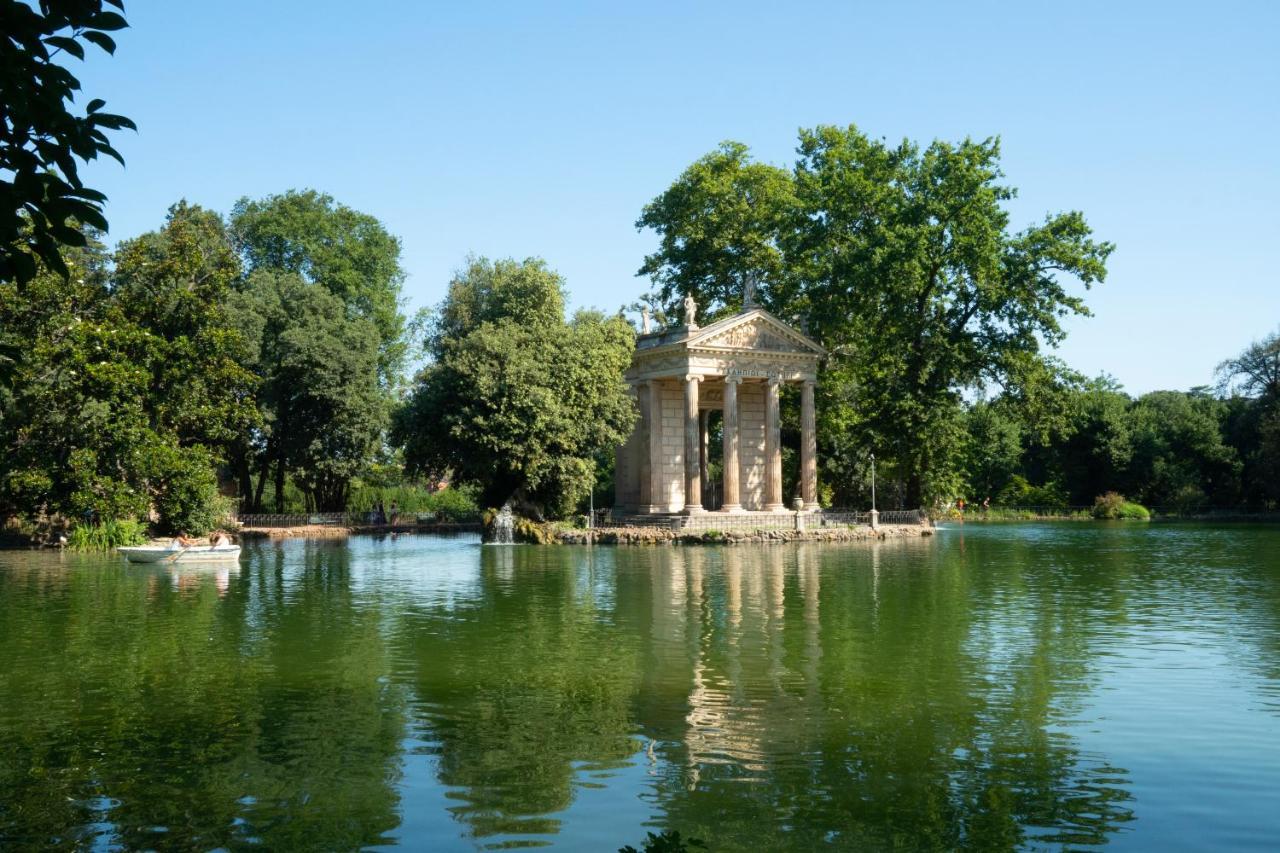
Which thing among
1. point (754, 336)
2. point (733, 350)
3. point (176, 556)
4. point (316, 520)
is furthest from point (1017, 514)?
point (176, 556)

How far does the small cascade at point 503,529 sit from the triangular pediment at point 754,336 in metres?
11.0

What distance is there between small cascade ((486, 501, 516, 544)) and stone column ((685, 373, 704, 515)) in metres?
8.33

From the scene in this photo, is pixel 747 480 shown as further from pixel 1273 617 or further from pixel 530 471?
pixel 1273 617

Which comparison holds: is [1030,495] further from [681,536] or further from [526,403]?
[526,403]

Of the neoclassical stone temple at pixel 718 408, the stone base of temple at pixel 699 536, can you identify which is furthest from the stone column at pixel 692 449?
the stone base of temple at pixel 699 536

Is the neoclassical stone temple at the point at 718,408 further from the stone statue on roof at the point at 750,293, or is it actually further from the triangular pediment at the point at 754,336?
the stone statue on roof at the point at 750,293

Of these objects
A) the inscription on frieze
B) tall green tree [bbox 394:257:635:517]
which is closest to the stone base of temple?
tall green tree [bbox 394:257:635:517]

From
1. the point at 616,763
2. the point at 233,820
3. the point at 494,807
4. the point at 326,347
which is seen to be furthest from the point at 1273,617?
the point at 326,347

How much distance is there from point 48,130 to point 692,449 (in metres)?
46.8

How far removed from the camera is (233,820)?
8.85 m

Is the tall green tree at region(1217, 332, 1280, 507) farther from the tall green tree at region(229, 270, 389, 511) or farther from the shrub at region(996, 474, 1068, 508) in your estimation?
the tall green tree at region(229, 270, 389, 511)

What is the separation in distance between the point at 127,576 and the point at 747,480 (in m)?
31.0

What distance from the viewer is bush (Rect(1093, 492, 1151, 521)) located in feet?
266

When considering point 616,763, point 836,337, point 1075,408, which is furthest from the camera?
point 836,337
